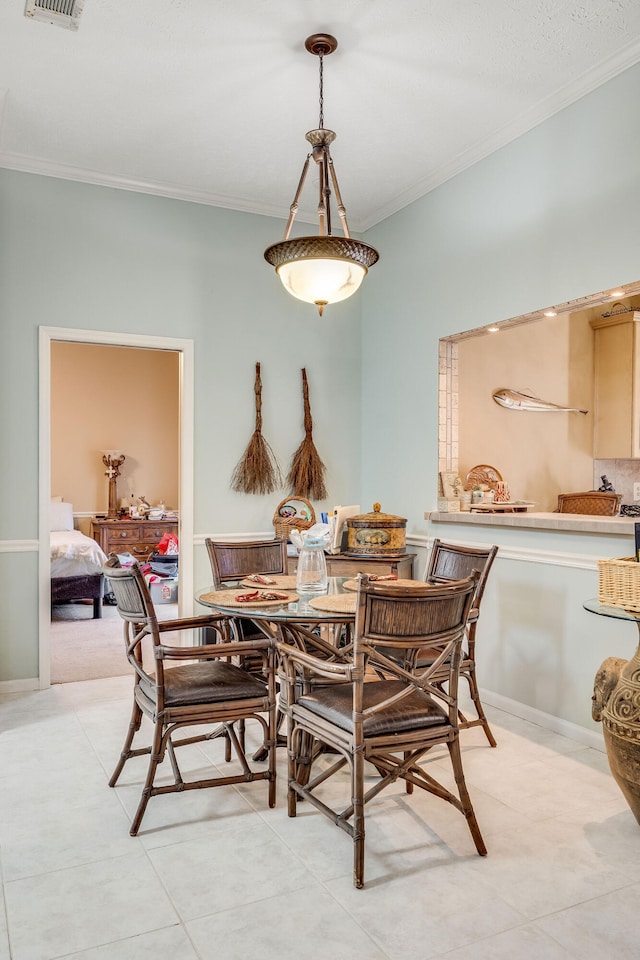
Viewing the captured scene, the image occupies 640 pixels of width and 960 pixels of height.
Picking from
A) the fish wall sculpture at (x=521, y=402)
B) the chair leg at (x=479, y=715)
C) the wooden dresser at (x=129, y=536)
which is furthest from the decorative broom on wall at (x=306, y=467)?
the wooden dresser at (x=129, y=536)

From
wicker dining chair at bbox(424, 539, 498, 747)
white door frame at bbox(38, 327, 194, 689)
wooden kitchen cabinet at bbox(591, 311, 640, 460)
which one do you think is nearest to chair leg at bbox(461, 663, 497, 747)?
wicker dining chair at bbox(424, 539, 498, 747)

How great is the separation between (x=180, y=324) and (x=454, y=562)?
234 cm

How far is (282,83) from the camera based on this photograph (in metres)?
3.35

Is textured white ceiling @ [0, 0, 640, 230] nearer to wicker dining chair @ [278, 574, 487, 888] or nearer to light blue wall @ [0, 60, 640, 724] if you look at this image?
light blue wall @ [0, 60, 640, 724]

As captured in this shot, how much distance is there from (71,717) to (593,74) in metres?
3.96

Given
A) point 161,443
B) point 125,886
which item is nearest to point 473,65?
point 125,886

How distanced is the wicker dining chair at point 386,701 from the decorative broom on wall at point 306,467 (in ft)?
8.10

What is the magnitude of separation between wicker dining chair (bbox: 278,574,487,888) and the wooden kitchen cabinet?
12.4 feet

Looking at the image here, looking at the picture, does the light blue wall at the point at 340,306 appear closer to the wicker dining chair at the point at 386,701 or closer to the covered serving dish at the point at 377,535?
the covered serving dish at the point at 377,535

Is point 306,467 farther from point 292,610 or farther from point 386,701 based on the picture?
point 386,701

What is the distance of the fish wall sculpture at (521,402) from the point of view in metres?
4.90

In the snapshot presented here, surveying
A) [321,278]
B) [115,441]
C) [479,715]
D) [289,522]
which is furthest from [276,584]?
[115,441]

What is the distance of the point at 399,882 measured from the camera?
2.15m

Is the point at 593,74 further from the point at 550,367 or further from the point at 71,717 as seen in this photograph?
the point at 71,717
